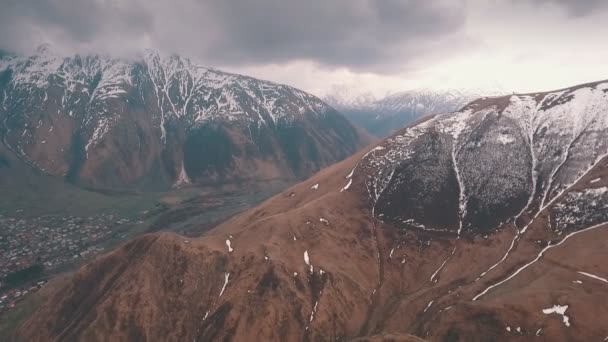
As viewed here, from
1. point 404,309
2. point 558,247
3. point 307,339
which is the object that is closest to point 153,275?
point 307,339

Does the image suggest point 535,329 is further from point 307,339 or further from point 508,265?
point 307,339

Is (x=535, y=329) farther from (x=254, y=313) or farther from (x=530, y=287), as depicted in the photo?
(x=254, y=313)

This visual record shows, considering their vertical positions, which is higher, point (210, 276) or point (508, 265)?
point (210, 276)

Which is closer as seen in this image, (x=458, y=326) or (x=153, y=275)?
(x=458, y=326)

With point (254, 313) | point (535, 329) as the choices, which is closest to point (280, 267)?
point (254, 313)

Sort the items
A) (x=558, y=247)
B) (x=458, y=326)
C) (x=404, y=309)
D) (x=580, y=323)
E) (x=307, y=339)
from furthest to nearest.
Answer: (x=558, y=247), (x=404, y=309), (x=307, y=339), (x=458, y=326), (x=580, y=323)

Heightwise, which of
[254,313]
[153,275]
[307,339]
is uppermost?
[153,275]

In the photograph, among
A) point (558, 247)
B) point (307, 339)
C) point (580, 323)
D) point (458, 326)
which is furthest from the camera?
point (558, 247)

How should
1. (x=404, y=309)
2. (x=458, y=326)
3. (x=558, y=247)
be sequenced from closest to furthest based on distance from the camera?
1. (x=458, y=326)
2. (x=404, y=309)
3. (x=558, y=247)

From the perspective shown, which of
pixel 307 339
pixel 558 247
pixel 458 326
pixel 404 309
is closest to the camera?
pixel 458 326
